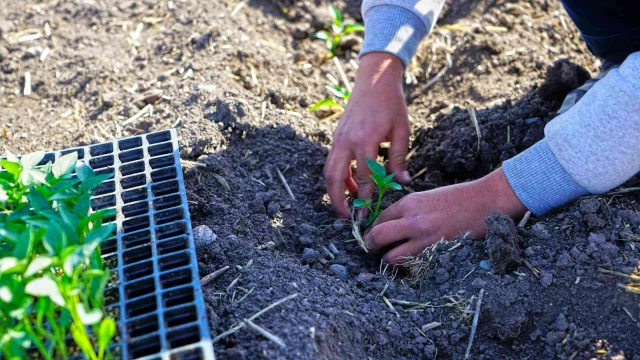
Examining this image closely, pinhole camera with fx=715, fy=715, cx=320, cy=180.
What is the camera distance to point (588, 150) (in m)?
1.87

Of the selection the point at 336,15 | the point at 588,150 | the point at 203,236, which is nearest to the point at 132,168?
the point at 203,236

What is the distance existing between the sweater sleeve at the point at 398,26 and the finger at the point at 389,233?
64 cm

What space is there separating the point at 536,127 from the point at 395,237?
28.6 inches

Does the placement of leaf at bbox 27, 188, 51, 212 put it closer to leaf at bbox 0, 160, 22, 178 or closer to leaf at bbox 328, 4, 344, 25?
leaf at bbox 0, 160, 22, 178

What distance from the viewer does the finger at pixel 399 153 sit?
2297mm

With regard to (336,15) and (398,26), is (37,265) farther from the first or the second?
(336,15)

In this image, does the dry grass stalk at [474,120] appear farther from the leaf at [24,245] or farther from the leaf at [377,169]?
the leaf at [24,245]

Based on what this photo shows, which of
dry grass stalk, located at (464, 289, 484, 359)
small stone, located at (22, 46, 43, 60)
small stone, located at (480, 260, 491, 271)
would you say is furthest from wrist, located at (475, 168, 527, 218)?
small stone, located at (22, 46, 43, 60)

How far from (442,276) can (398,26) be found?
90 cm

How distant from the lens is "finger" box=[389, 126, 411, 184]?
2.30 meters

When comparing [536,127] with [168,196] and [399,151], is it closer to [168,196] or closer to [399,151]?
[399,151]

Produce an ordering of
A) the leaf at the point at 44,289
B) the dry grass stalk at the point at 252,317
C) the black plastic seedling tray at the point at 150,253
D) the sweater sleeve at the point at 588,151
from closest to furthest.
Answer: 1. the leaf at the point at 44,289
2. the black plastic seedling tray at the point at 150,253
3. the dry grass stalk at the point at 252,317
4. the sweater sleeve at the point at 588,151

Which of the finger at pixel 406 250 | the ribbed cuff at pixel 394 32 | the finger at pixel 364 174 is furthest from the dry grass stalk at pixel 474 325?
the ribbed cuff at pixel 394 32

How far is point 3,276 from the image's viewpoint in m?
1.39
